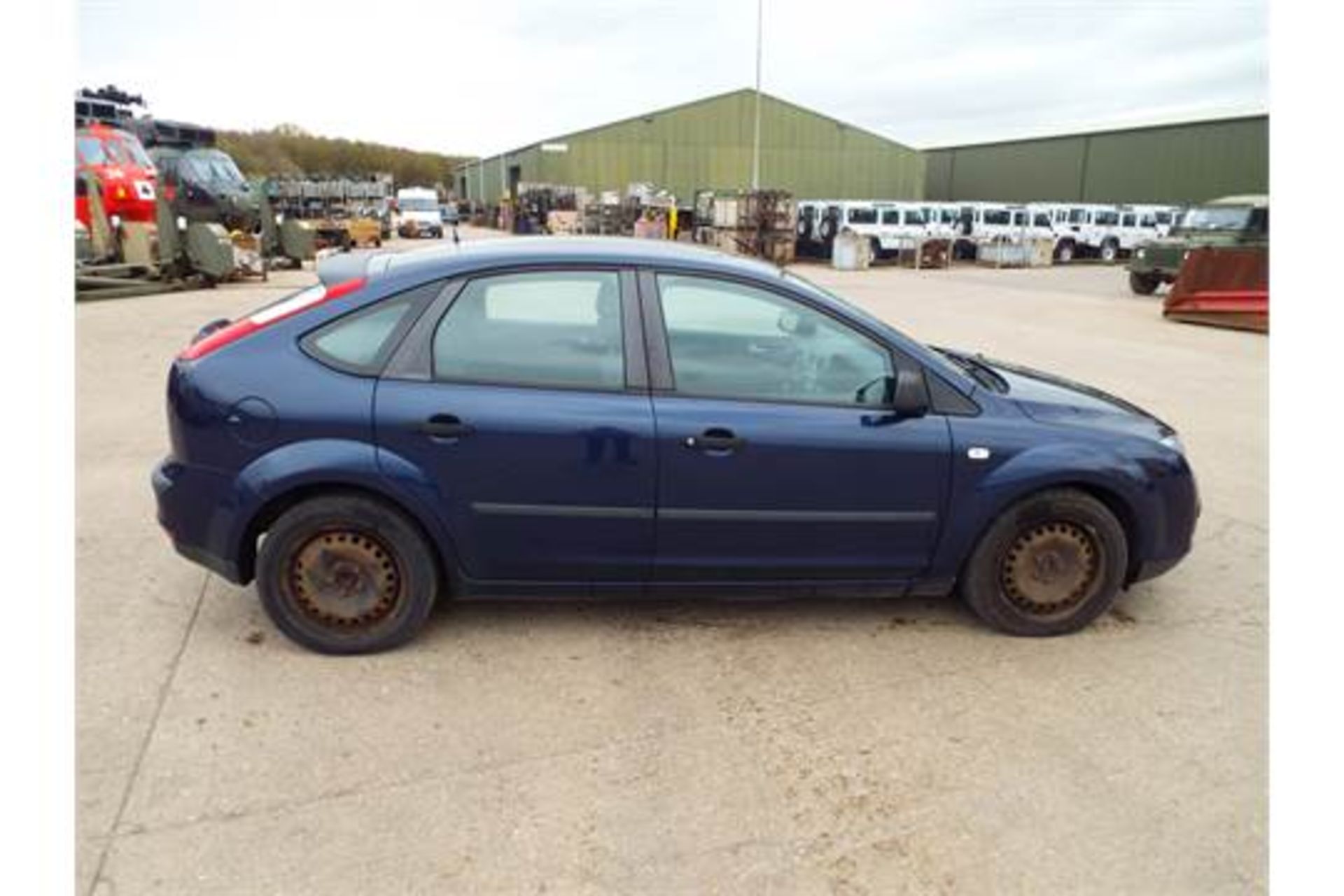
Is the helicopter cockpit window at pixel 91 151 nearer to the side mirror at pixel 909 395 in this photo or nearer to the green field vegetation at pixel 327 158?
the side mirror at pixel 909 395

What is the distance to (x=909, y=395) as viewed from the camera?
3363 mm

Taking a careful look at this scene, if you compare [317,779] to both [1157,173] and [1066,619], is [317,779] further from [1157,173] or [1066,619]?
[1157,173]

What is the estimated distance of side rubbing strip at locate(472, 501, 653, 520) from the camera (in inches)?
130

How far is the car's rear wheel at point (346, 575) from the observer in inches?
130

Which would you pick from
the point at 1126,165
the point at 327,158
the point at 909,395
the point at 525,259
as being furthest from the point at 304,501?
the point at 327,158

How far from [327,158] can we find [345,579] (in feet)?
284

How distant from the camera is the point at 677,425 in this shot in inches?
129

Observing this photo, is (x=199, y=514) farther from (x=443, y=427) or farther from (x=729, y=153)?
(x=729, y=153)

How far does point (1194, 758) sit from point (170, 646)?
12.1 ft

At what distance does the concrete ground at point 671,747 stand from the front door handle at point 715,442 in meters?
0.83

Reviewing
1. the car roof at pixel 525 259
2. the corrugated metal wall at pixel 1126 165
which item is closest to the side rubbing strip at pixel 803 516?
the car roof at pixel 525 259

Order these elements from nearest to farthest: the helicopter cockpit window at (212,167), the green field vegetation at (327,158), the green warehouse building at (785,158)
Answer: the helicopter cockpit window at (212,167) < the green warehouse building at (785,158) < the green field vegetation at (327,158)

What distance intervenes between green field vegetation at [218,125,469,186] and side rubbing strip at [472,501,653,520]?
205ft

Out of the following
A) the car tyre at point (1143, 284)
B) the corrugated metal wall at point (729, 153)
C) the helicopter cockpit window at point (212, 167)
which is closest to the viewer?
the helicopter cockpit window at point (212, 167)
